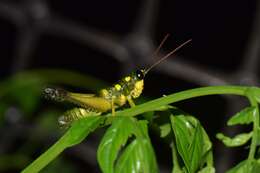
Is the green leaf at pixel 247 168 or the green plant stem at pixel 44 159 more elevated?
the green plant stem at pixel 44 159

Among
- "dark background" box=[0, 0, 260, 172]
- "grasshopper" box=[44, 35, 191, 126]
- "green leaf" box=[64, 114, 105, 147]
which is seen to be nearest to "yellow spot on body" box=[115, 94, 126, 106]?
"grasshopper" box=[44, 35, 191, 126]

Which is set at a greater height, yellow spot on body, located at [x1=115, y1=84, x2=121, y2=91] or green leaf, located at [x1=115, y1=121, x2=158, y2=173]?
yellow spot on body, located at [x1=115, y1=84, x2=121, y2=91]

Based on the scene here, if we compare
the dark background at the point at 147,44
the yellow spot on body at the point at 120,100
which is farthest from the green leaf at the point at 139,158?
the dark background at the point at 147,44

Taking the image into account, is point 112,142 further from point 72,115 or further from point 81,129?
point 72,115

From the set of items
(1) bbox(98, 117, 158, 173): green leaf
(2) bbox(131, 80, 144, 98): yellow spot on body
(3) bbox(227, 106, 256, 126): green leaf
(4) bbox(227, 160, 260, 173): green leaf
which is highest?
(2) bbox(131, 80, 144, 98): yellow spot on body

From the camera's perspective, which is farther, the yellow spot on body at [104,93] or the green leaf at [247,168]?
the yellow spot on body at [104,93]

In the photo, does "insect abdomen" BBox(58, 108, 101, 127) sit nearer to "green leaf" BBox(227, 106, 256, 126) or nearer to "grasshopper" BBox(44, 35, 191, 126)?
"grasshopper" BBox(44, 35, 191, 126)

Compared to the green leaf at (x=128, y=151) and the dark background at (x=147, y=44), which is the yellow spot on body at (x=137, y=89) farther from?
the dark background at (x=147, y=44)
